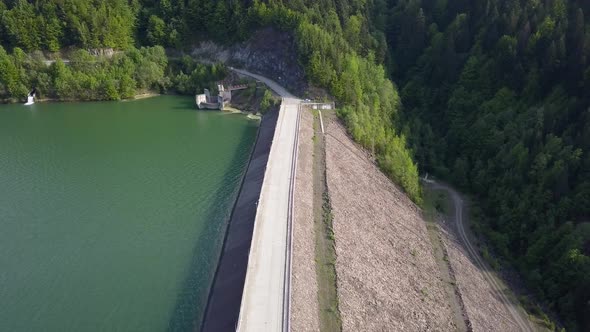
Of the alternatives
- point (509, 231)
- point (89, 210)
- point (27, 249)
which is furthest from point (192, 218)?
point (509, 231)

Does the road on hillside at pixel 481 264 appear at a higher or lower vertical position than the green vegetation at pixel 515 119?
lower

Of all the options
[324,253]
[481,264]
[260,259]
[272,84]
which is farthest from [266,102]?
[260,259]

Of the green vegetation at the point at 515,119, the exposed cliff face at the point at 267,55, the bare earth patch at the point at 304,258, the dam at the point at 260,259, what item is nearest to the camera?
the dam at the point at 260,259

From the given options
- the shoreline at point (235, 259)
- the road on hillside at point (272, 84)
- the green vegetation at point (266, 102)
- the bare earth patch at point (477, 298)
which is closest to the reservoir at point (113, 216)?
the shoreline at point (235, 259)

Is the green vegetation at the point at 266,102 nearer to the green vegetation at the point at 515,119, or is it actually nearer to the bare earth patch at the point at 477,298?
the green vegetation at the point at 515,119

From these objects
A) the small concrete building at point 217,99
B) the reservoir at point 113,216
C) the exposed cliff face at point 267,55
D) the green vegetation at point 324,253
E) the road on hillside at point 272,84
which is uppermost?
the exposed cliff face at point 267,55

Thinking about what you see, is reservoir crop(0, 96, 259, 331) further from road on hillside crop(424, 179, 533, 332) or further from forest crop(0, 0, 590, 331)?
road on hillside crop(424, 179, 533, 332)

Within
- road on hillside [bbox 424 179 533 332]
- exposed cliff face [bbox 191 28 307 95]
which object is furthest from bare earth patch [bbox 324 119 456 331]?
exposed cliff face [bbox 191 28 307 95]
